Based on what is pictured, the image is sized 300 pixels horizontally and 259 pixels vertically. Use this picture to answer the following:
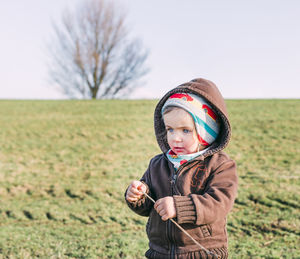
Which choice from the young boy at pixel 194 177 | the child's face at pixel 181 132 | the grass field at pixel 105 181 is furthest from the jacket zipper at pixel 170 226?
Answer: the grass field at pixel 105 181

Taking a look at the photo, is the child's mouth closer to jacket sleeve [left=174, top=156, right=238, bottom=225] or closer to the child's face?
the child's face

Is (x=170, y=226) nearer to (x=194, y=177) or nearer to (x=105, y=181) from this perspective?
(x=194, y=177)

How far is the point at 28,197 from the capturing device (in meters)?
5.52

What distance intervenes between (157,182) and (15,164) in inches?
215

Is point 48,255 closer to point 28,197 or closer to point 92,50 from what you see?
point 28,197

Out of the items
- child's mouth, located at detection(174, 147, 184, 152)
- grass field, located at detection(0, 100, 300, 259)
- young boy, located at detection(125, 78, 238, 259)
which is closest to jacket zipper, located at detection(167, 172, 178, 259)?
young boy, located at detection(125, 78, 238, 259)

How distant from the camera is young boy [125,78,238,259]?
6.52 ft

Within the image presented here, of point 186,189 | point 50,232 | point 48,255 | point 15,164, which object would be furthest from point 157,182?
point 15,164

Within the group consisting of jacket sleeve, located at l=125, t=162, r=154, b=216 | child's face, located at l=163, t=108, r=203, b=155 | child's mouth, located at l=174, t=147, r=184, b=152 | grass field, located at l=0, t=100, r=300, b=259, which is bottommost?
grass field, located at l=0, t=100, r=300, b=259

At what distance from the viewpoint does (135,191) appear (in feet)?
6.93

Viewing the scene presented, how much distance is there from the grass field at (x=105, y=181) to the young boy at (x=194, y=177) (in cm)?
152

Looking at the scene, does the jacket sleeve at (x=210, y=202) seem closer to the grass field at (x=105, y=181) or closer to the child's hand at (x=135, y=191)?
the child's hand at (x=135, y=191)

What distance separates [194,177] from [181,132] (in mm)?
A: 262

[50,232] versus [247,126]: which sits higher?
[247,126]
